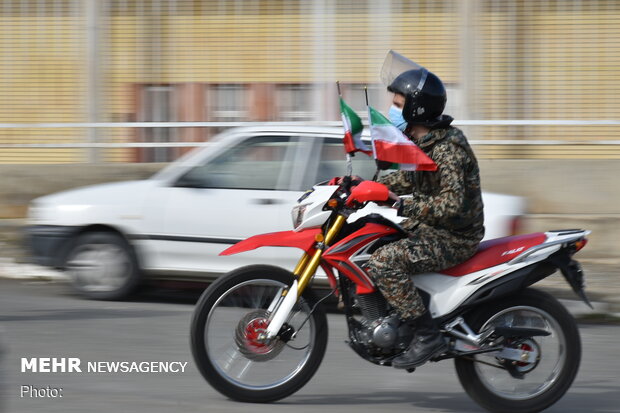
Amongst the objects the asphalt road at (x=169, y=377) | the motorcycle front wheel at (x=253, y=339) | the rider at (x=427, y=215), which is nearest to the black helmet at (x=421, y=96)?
the rider at (x=427, y=215)

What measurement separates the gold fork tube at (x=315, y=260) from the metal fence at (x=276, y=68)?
6080 millimetres

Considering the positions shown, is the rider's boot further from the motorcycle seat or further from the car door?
Result: the car door

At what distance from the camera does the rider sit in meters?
5.12

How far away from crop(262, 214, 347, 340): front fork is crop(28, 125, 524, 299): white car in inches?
111

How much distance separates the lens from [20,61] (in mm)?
12391

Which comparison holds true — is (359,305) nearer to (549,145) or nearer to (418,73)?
(418,73)

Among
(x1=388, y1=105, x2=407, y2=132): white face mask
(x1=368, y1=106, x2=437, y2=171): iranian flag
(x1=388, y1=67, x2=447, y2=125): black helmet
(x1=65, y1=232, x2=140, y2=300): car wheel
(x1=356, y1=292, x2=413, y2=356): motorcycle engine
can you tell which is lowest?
(x1=65, y1=232, x2=140, y2=300): car wheel

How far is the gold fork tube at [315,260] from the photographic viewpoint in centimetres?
520

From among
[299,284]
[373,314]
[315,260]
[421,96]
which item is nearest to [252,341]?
[299,284]

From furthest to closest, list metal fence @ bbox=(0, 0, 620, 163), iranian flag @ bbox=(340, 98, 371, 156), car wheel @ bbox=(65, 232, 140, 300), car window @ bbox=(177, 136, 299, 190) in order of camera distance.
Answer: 1. metal fence @ bbox=(0, 0, 620, 163)
2. car wheel @ bbox=(65, 232, 140, 300)
3. car window @ bbox=(177, 136, 299, 190)
4. iranian flag @ bbox=(340, 98, 371, 156)

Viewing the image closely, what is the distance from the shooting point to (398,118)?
534cm

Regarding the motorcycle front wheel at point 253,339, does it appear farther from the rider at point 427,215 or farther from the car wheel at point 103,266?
the car wheel at point 103,266

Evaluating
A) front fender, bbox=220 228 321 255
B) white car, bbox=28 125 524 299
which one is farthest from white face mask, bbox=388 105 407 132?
white car, bbox=28 125 524 299

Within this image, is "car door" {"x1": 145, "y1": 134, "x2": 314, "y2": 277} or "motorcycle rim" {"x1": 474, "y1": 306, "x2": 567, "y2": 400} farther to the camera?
"car door" {"x1": 145, "y1": 134, "x2": 314, "y2": 277}
